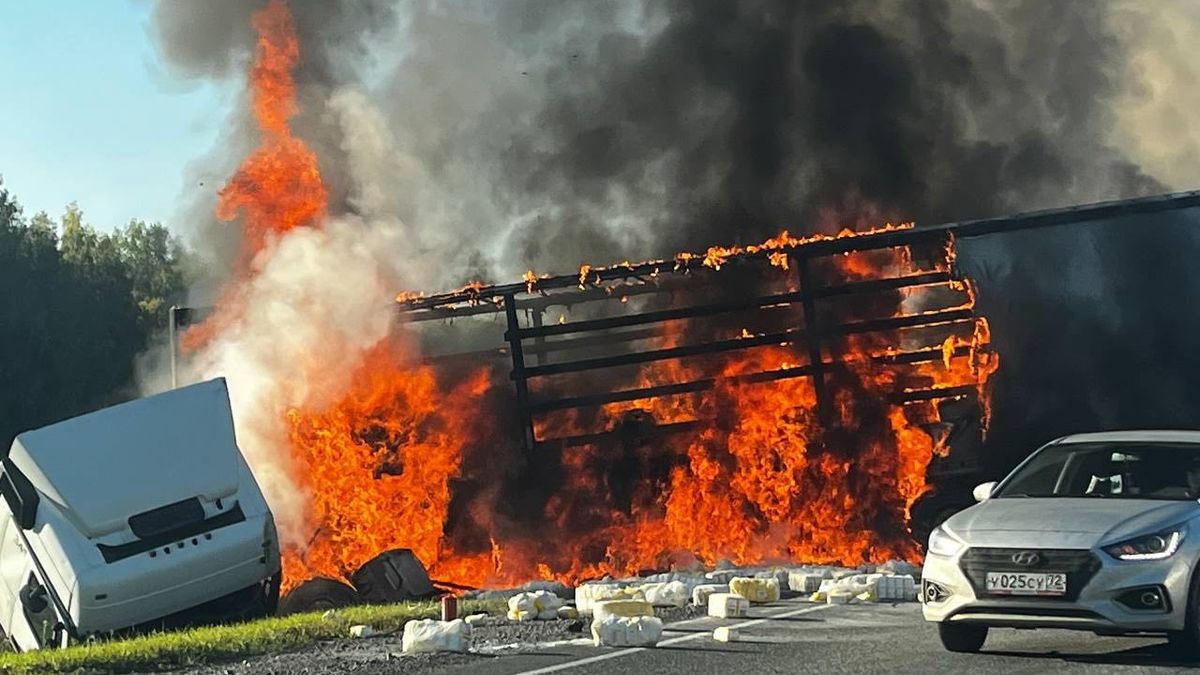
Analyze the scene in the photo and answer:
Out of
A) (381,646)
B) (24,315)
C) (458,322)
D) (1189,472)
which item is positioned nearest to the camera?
(1189,472)

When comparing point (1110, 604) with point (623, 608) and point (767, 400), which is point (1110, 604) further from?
point (767, 400)

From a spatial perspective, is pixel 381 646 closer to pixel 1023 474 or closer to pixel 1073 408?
pixel 1023 474

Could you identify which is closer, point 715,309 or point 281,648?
point 281,648

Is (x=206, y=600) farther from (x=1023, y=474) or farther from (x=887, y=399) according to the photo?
(x=887, y=399)

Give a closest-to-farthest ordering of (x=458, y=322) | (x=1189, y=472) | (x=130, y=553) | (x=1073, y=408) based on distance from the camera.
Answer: (x=1189, y=472) → (x=130, y=553) → (x=1073, y=408) → (x=458, y=322)

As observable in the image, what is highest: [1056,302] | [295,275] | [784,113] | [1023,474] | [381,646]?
[784,113]

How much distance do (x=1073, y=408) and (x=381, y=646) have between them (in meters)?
10.7

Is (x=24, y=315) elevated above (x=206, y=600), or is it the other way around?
(x=24, y=315)

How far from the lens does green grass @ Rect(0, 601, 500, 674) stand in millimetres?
10672

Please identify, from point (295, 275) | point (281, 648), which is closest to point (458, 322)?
point (295, 275)

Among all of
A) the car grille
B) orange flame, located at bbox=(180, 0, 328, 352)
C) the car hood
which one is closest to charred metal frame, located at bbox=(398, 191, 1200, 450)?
orange flame, located at bbox=(180, 0, 328, 352)

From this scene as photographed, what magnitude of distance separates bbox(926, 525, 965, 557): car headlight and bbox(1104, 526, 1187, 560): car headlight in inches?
36.0

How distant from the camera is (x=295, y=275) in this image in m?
21.0

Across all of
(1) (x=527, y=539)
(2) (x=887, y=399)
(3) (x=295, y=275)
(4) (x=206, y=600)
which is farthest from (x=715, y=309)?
(4) (x=206, y=600)
